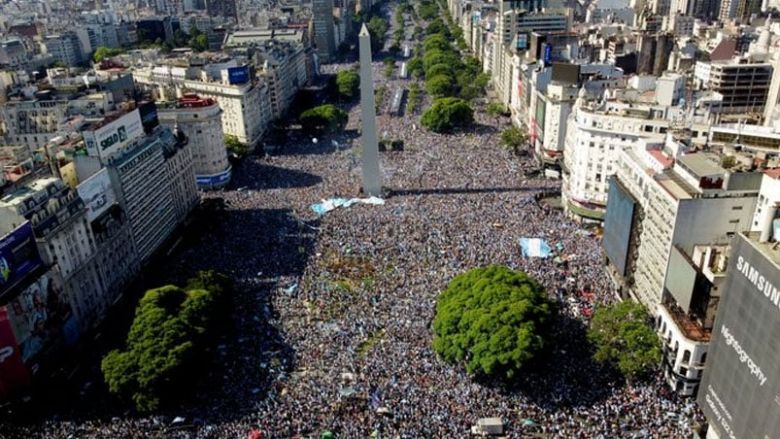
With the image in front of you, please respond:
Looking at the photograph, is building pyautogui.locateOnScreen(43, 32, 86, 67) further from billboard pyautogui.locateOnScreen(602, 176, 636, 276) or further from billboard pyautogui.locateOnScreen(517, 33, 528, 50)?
billboard pyautogui.locateOnScreen(602, 176, 636, 276)

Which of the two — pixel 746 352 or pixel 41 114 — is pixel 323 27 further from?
pixel 746 352

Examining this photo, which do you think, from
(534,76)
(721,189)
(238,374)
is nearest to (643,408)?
(721,189)

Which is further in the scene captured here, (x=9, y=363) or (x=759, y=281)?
(x=9, y=363)

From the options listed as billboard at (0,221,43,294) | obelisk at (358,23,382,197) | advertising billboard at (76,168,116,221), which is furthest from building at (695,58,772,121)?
billboard at (0,221,43,294)

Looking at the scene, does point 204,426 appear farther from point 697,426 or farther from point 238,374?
point 697,426

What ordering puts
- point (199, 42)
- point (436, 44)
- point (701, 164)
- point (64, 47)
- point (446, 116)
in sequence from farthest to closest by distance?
point (199, 42) → point (64, 47) → point (436, 44) → point (446, 116) → point (701, 164)

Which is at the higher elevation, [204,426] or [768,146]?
[768,146]

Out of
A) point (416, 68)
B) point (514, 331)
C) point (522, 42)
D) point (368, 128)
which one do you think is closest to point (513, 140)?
point (368, 128)

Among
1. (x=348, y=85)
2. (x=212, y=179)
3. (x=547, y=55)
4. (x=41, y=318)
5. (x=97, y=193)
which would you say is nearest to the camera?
(x=41, y=318)
